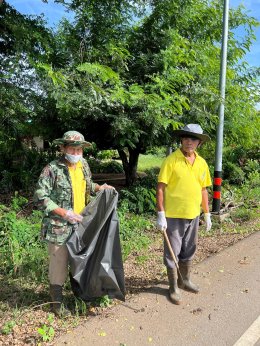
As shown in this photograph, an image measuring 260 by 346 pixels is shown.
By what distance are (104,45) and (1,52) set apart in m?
1.85

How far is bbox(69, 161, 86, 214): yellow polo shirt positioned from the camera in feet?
12.5

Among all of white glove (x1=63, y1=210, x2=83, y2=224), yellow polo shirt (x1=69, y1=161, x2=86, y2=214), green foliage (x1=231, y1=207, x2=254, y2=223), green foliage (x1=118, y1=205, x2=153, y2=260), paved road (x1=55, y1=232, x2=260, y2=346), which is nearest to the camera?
paved road (x1=55, y1=232, x2=260, y2=346)

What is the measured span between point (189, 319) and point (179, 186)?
1375 mm

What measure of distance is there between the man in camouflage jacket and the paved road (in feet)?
1.65

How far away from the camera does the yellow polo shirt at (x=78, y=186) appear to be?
3803mm

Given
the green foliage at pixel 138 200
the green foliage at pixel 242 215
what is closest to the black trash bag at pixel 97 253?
the green foliage at pixel 138 200

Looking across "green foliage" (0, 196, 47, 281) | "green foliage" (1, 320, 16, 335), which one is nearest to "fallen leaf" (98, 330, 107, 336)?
"green foliage" (1, 320, 16, 335)

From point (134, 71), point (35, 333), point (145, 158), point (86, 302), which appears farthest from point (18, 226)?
Answer: point (145, 158)

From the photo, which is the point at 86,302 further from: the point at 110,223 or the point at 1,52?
the point at 1,52

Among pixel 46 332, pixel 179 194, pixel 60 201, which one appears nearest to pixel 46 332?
pixel 46 332

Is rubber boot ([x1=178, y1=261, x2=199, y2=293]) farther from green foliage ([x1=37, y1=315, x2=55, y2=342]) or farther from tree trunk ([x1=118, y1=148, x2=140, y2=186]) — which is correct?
tree trunk ([x1=118, y1=148, x2=140, y2=186])

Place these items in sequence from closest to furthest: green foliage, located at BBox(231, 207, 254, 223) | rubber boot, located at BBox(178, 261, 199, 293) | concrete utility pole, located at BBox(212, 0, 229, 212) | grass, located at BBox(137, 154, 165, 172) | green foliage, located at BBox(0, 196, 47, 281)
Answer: rubber boot, located at BBox(178, 261, 199, 293) → green foliage, located at BBox(0, 196, 47, 281) → concrete utility pole, located at BBox(212, 0, 229, 212) → green foliage, located at BBox(231, 207, 254, 223) → grass, located at BBox(137, 154, 165, 172)

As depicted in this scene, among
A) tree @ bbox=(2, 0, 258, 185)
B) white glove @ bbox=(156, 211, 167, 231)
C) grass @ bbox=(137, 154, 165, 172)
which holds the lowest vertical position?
grass @ bbox=(137, 154, 165, 172)

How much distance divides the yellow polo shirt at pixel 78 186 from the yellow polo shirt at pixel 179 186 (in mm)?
874
